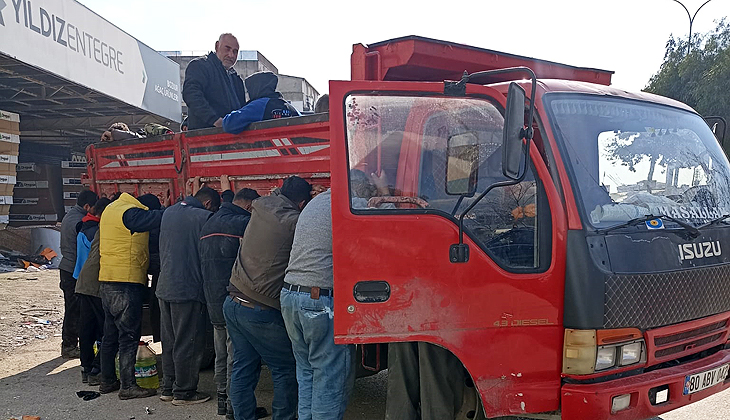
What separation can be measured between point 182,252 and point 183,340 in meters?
0.74

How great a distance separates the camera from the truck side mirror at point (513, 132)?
8.21 ft

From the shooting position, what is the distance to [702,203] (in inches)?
121

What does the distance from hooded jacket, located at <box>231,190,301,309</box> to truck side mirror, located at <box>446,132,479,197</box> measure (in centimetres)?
115

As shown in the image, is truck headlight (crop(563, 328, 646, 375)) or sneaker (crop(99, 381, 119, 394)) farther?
sneaker (crop(99, 381, 119, 394))

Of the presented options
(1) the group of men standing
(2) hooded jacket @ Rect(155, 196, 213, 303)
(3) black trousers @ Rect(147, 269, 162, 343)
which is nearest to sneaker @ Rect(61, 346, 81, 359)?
(1) the group of men standing

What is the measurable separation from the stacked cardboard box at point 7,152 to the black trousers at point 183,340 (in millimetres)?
7363

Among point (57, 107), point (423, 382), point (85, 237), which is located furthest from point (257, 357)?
point (57, 107)

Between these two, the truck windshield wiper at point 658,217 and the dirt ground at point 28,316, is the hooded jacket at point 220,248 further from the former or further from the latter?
the dirt ground at point 28,316

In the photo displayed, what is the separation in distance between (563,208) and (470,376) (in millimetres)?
953

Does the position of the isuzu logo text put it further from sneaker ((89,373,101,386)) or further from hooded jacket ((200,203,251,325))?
sneaker ((89,373,101,386))

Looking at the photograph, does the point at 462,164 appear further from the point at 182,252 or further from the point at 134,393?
the point at 134,393

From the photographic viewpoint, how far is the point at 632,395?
8.75 feet

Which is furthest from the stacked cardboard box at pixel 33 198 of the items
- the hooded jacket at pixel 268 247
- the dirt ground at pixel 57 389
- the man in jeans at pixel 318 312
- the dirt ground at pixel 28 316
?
the man in jeans at pixel 318 312

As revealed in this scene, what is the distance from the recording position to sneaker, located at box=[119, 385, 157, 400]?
4.89 meters
